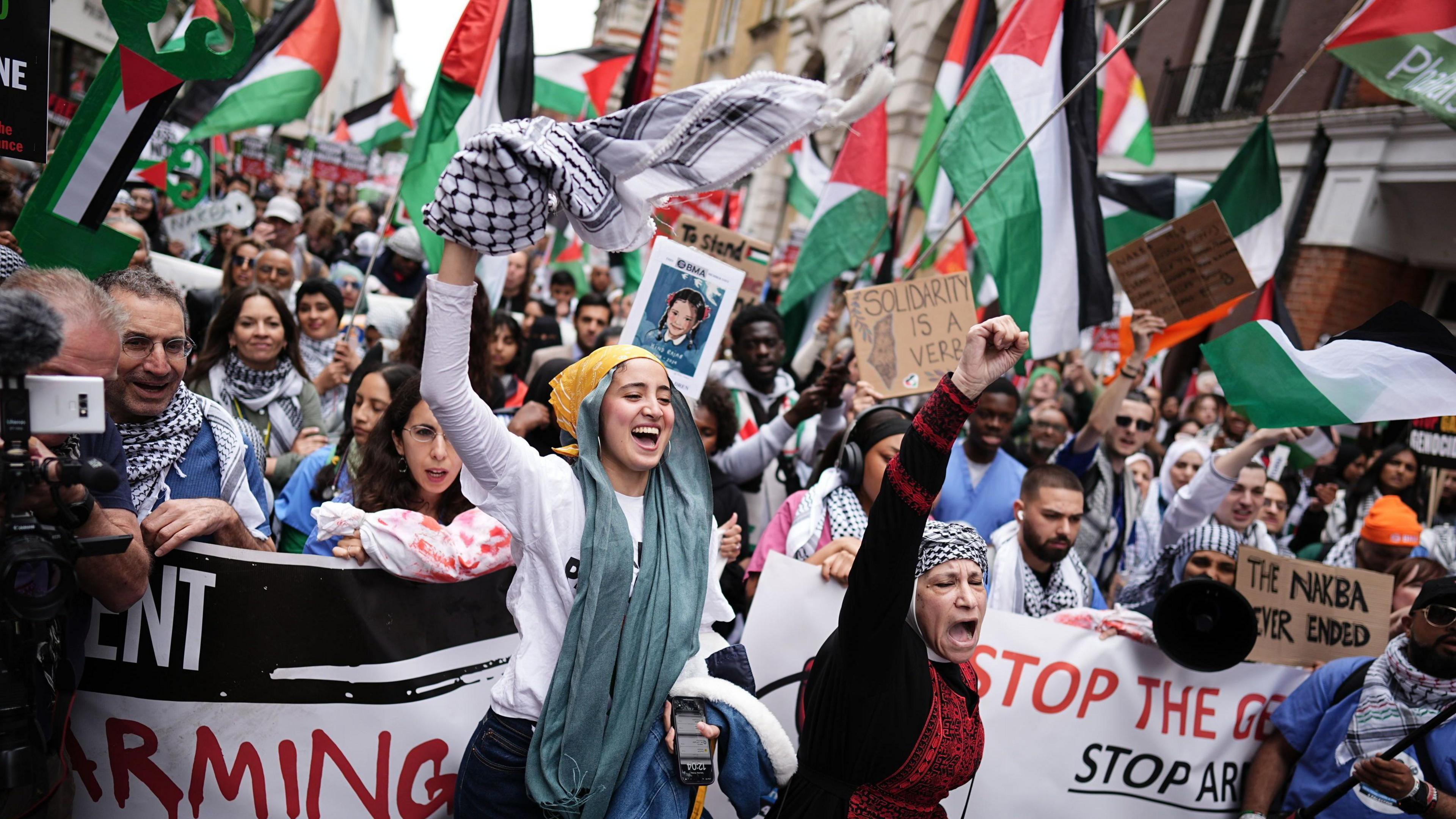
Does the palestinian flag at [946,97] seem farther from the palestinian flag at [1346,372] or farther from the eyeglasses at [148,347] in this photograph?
the eyeglasses at [148,347]

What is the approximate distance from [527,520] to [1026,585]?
80.1 inches

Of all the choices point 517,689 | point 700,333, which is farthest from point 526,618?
point 700,333

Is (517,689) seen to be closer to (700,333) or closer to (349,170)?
(700,333)

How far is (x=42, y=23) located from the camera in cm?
264

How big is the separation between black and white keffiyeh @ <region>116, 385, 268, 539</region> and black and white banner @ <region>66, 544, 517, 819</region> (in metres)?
0.19

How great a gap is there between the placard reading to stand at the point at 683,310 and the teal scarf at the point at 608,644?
1.35 meters

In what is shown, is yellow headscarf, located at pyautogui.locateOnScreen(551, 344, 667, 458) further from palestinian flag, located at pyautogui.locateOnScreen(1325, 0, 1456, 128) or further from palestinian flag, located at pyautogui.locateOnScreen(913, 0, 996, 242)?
palestinian flag, located at pyautogui.locateOnScreen(1325, 0, 1456, 128)

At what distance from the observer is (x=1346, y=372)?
295cm

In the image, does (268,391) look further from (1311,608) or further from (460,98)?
(1311,608)

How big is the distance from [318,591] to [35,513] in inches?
35.4

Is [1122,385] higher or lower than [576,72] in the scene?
lower

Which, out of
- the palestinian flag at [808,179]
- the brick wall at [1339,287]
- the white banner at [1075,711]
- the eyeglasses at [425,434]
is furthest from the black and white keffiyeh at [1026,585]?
the brick wall at [1339,287]

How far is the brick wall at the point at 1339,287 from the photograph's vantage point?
1051cm

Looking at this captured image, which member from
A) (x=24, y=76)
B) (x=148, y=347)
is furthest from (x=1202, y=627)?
(x=24, y=76)
